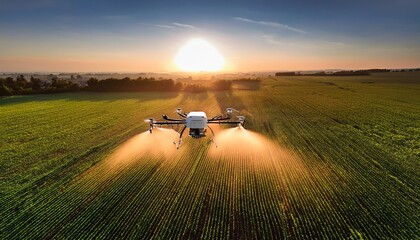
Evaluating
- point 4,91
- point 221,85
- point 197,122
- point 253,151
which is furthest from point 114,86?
point 197,122

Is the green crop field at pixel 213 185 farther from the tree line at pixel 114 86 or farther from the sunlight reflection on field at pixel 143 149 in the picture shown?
the tree line at pixel 114 86

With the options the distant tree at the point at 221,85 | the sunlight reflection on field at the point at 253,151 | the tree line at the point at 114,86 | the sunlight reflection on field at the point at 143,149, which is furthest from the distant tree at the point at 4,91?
the sunlight reflection on field at the point at 253,151

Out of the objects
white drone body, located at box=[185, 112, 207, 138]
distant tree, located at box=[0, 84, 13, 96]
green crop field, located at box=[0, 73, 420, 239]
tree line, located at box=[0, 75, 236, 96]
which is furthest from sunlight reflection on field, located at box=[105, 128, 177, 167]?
distant tree, located at box=[0, 84, 13, 96]

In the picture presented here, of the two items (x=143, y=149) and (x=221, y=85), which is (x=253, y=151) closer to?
(x=143, y=149)

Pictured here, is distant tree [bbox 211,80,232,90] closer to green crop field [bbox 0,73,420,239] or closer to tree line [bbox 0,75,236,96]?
tree line [bbox 0,75,236,96]

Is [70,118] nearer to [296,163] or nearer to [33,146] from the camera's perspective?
[33,146]
